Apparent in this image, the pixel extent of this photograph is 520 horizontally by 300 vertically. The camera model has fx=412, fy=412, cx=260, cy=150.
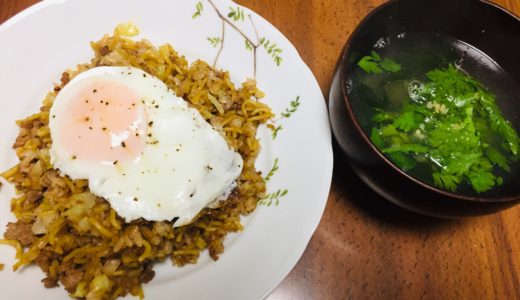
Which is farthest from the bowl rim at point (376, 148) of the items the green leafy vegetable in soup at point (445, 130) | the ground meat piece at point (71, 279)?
→ the ground meat piece at point (71, 279)

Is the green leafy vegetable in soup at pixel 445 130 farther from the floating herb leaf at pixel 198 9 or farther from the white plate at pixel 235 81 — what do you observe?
the floating herb leaf at pixel 198 9

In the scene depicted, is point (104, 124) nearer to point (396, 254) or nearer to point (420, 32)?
point (396, 254)

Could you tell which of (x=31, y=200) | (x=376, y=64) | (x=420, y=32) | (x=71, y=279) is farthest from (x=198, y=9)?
(x=71, y=279)

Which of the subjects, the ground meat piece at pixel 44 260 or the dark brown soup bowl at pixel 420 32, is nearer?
the dark brown soup bowl at pixel 420 32

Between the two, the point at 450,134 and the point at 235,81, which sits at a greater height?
the point at 235,81

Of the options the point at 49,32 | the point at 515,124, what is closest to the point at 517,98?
the point at 515,124

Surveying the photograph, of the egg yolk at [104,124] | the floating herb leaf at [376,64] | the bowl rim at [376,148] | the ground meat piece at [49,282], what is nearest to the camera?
the bowl rim at [376,148]

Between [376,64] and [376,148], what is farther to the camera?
[376,64]
